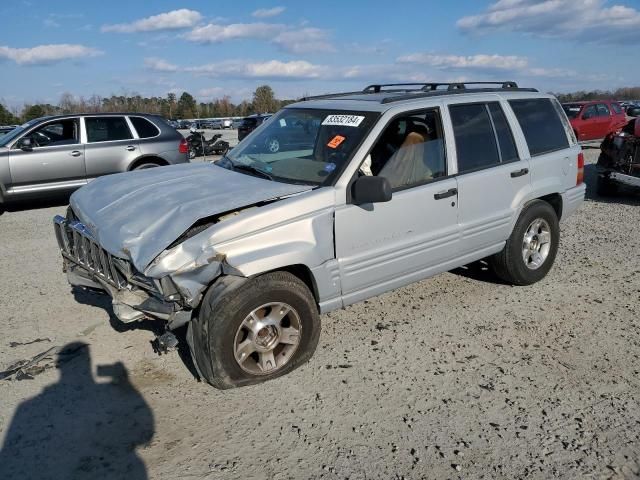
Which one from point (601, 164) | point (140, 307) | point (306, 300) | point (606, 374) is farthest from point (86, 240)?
point (601, 164)

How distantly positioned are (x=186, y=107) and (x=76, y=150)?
6066cm

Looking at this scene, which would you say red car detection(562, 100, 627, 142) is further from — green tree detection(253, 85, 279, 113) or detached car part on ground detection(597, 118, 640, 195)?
green tree detection(253, 85, 279, 113)

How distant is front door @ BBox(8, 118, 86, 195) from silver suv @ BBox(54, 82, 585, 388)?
5.53 meters

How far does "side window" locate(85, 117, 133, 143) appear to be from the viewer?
32.0 feet

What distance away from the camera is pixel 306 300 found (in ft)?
11.6

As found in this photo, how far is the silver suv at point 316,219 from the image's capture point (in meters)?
3.26

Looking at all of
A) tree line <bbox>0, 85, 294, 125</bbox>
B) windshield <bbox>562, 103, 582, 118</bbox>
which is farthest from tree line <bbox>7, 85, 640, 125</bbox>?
windshield <bbox>562, 103, 582, 118</bbox>

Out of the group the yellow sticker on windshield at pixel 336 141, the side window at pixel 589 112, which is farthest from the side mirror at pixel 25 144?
the side window at pixel 589 112

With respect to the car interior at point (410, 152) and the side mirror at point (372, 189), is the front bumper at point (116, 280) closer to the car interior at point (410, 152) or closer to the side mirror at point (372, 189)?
the side mirror at point (372, 189)

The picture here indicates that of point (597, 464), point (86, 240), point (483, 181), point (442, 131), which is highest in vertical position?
point (442, 131)

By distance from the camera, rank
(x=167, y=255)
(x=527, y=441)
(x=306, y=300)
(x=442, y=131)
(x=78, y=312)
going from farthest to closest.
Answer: (x=78, y=312)
(x=442, y=131)
(x=306, y=300)
(x=167, y=255)
(x=527, y=441)

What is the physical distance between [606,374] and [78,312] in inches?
170

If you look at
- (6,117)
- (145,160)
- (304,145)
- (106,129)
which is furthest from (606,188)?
(6,117)

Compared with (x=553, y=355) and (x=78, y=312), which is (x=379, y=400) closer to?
(x=553, y=355)
